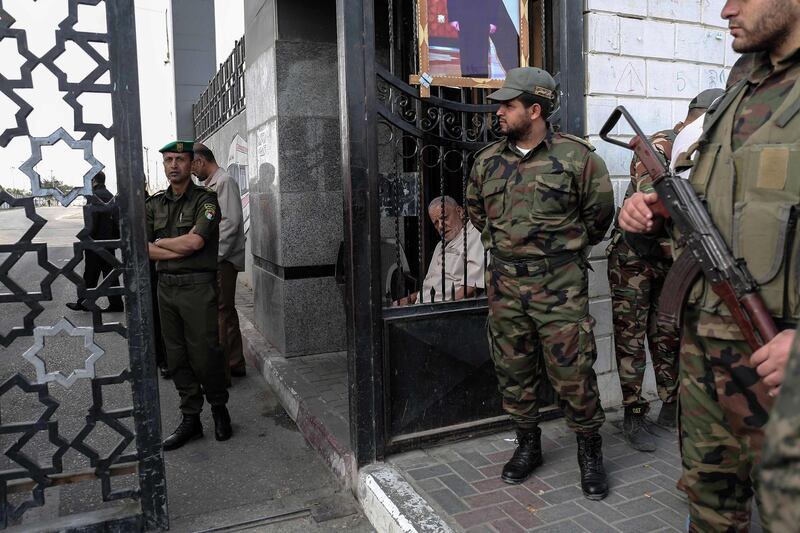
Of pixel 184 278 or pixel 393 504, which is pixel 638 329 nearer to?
pixel 393 504

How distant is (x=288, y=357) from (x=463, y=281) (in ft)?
7.16

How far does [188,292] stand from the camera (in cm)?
393

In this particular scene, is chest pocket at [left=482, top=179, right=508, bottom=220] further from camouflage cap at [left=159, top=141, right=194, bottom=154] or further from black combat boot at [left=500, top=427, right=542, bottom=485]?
camouflage cap at [left=159, top=141, right=194, bottom=154]

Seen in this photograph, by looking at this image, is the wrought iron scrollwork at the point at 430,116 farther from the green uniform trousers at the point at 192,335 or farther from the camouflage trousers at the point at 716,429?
the camouflage trousers at the point at 716,429

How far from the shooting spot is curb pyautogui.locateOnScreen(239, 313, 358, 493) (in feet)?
11.3

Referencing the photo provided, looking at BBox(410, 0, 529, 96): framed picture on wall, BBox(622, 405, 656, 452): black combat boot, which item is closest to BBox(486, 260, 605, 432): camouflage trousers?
BBox(622, 405, 656, 452): black combat boot

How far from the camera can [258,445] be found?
406cm

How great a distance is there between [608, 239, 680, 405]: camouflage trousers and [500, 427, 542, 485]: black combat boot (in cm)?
74

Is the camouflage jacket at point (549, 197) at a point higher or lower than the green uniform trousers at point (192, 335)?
higher

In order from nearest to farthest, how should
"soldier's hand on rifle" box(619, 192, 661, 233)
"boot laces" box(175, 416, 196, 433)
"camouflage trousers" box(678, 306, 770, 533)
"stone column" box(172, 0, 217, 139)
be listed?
"camouflage trousers" box(678, 306, 770, 533) → "soldier's hand on rifle" box(619, 192, 661, 233) → "boot laces" box(175, 416, 196, 433) → "stone column" box(172, 0, 217, 139)

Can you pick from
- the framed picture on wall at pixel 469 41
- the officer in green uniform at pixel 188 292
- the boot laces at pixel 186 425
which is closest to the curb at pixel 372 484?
the officer in green uniform at pixel 188 292

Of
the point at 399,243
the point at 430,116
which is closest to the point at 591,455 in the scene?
the point at 399,243

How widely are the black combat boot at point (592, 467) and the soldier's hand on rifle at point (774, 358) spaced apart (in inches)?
60.2

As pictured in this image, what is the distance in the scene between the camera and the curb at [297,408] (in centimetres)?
345
